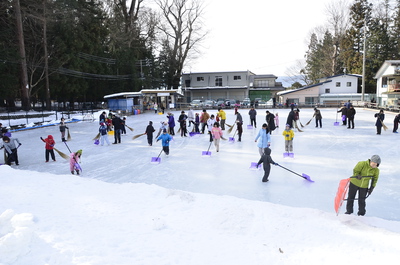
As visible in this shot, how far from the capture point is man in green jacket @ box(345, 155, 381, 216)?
17.5 ft

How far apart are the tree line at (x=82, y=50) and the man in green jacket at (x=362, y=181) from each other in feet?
89.8

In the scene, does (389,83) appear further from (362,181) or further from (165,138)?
(362,181)

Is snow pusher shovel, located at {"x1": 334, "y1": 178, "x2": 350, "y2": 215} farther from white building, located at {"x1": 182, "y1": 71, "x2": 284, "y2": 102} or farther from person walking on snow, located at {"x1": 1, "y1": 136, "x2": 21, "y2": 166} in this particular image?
white building, located at {"x1": 182, "y1": 71, "x2": 284, "y2": 102}

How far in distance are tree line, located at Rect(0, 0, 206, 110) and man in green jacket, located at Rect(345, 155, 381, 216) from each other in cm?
2738

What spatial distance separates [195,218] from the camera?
5.04 meters

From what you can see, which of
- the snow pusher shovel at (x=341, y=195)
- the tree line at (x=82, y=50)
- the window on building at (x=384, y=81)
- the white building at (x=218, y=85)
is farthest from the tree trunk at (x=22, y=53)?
the window on building at (x=384, y=81)

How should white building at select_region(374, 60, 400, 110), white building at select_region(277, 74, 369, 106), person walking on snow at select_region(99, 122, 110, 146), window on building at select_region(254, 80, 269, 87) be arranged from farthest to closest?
window on building at select_region(254, 80, 269, 87), white building at select_region(277, 74, 369, 106), white building at select_region(374, 60, 400, 110), person walking on snow at select_region(99, 122, 110, 146)

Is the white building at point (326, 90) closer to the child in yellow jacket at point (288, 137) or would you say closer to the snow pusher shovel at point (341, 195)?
the child in yellow jacket at point (288, 137)

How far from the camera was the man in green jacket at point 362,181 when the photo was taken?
17.5 feet

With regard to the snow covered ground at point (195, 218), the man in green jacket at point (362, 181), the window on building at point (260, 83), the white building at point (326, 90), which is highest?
the window on building at point (260, 83)

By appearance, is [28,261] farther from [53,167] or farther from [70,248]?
[53,167]

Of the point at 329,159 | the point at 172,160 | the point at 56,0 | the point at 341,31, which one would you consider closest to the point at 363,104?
the point at 341,31

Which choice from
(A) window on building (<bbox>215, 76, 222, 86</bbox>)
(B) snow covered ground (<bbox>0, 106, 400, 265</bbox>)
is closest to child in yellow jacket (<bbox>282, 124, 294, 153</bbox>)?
(B) snow covered ground (<bbox>0, 106, 400, 265</bbox>)

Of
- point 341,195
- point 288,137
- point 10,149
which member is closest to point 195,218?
point 341,195
